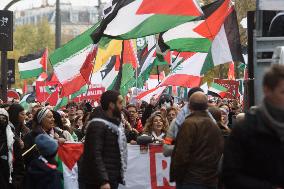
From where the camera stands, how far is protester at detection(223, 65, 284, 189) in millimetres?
5438

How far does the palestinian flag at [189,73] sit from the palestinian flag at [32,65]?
12.9 m

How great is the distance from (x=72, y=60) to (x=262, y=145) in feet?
43.4

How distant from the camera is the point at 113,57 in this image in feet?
77.0

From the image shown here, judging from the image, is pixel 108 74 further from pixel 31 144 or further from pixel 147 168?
pixel 31 144

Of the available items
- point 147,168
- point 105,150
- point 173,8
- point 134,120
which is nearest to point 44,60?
point 134,120

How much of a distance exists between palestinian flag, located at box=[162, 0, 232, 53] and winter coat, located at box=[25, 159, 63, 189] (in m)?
5.95

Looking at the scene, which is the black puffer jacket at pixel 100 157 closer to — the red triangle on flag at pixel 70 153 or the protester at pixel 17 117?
the red triangle on flag at pixel 70 153

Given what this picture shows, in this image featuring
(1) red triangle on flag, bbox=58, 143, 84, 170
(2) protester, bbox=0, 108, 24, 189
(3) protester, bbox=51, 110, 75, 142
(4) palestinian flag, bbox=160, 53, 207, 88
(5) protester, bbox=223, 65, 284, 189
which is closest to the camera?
(5) protester, bbox=223, 65, 284, 189

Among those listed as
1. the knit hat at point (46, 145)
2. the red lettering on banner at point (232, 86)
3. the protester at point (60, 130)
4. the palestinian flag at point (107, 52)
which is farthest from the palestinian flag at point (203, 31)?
the red lettering on banner at point (232, 86)

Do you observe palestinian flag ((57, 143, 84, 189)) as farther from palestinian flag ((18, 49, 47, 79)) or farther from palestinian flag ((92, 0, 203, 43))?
palestinian flag ((18, 49, 47, 79))

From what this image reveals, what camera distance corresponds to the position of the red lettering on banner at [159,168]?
12.0 metres

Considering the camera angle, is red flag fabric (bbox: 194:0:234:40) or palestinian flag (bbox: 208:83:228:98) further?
palestinian flag (bbox: 208:83:228:98)

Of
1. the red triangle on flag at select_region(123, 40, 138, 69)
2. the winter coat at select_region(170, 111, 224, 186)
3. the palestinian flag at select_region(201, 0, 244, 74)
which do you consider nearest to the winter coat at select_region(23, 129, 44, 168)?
the winter coat at select_region(170, 111, 224, 186)

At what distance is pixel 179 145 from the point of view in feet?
29.7
